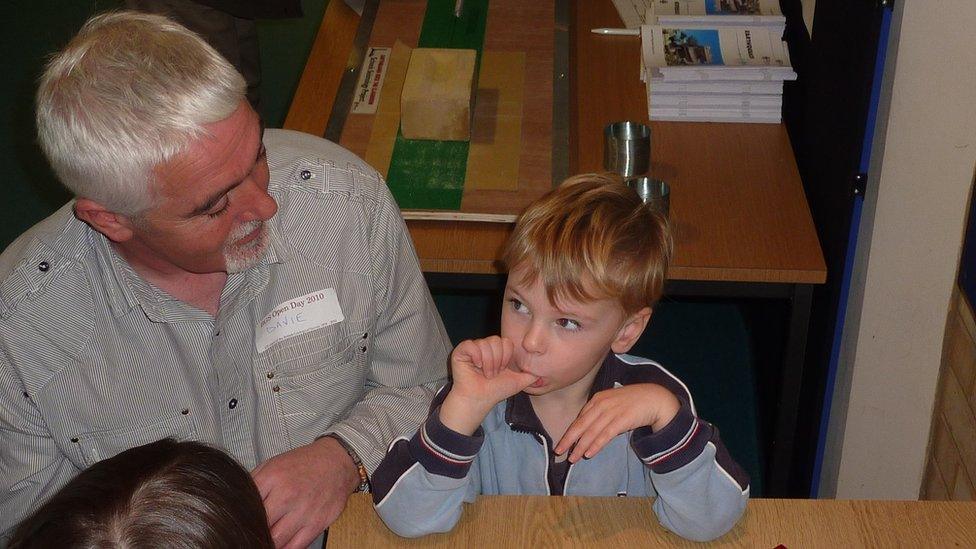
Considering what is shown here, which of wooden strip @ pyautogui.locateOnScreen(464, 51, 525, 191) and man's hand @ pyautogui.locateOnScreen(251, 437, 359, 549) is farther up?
wooden strip @ pyautogui.locateOnScreen(464, 51, 525, 191)

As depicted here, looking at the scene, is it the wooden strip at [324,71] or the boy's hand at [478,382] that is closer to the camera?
the boy's hand at [478,382]

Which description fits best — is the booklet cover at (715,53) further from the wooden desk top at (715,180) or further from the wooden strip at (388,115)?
the wooden strip at (388,115)

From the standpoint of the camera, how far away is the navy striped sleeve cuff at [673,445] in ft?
4.81

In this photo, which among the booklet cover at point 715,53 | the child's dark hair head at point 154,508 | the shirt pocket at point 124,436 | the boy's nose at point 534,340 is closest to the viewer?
the child's dark hair head at point 154,508

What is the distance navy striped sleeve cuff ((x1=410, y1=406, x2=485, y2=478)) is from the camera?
1.47 m

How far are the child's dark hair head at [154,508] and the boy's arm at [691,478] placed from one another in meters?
0.50

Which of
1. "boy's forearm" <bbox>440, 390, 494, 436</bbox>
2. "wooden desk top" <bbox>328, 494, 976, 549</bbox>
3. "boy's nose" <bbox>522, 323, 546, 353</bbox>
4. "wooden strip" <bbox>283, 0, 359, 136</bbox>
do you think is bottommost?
"wooden desk top" <bbox>328, 494, 976, 549</bbox>

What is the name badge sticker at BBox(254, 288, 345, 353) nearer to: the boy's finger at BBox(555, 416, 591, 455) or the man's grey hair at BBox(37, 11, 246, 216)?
the man's grey hair at BBox(37, 11, 246, 216)

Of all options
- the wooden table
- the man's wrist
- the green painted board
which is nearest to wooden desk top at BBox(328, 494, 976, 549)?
the man's wrist

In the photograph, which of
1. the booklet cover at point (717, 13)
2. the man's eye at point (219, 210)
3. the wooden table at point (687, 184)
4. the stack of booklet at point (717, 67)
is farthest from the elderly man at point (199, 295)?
the booklet cover at point (717, 13)

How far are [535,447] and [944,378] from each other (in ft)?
3.45

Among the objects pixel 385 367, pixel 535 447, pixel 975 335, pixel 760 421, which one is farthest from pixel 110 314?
pixel 760 421

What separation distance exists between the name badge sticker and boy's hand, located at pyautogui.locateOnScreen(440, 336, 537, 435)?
16.9 inches

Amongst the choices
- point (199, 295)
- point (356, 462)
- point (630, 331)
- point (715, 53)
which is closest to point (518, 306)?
point (630, 331)
